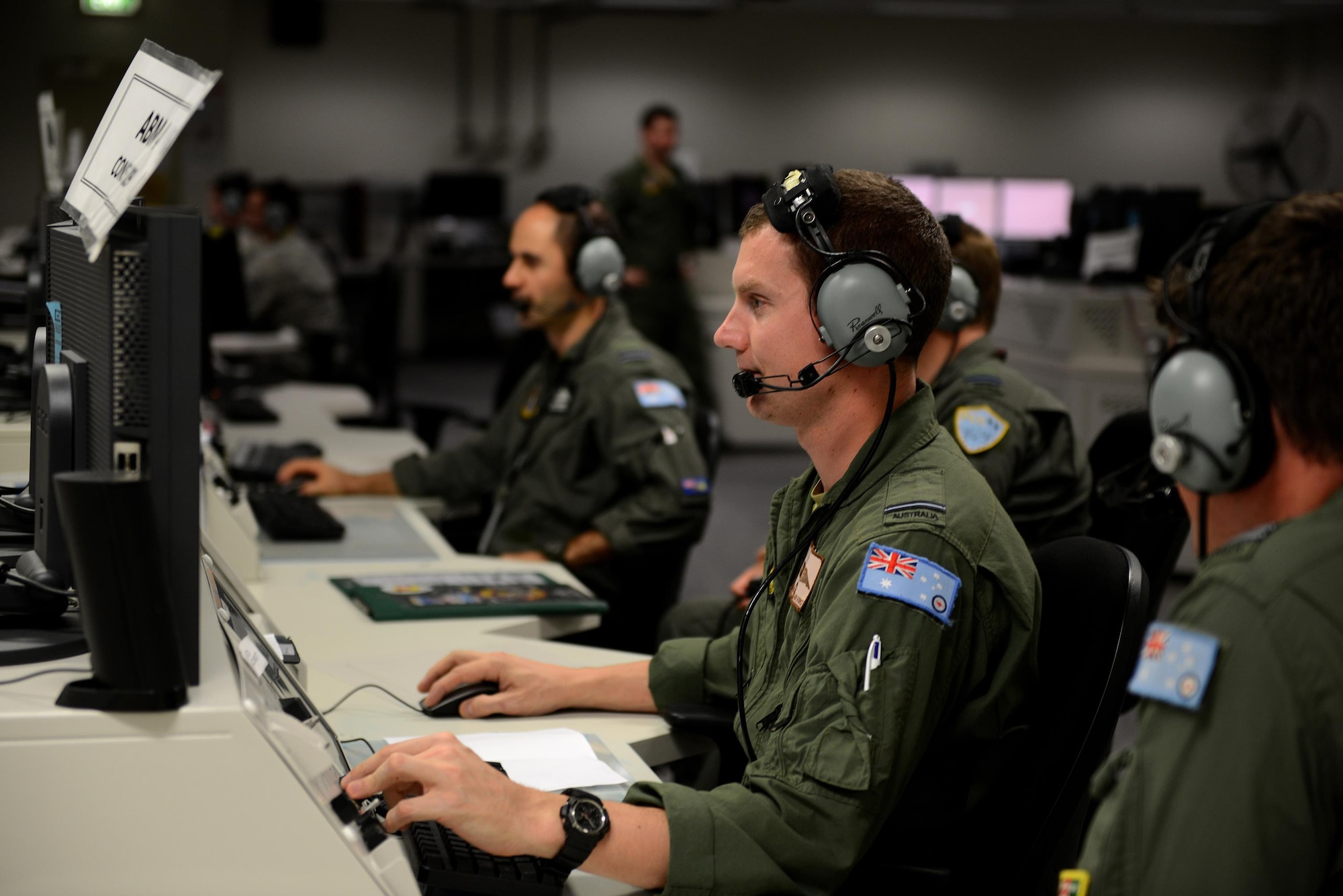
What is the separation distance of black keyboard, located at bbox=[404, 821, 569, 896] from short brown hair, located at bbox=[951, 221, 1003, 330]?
153cm

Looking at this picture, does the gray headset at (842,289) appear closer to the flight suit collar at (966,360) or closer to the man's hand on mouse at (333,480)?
the flight suit collar at (966,360)

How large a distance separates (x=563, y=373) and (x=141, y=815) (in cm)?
186

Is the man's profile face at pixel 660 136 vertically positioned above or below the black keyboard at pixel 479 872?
above

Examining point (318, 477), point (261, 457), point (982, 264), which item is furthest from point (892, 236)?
point (261, 457)

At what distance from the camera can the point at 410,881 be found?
948 millimetres

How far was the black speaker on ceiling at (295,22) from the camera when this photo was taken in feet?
32.4

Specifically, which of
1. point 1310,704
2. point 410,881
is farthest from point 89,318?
point 1310,704

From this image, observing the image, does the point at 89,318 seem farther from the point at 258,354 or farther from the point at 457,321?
the point at 457,321

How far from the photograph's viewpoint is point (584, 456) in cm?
263

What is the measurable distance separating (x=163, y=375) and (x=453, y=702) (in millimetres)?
665

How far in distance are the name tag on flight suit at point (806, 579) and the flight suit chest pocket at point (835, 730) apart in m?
0.13

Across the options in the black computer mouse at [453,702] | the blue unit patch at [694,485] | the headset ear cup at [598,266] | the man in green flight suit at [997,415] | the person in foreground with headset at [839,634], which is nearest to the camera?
the person in foreground with headset at [839,634]

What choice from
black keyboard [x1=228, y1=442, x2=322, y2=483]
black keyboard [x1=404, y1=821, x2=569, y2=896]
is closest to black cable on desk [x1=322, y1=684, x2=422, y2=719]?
black keyboard [x1=404, y1=821, x2=569, y2=896]

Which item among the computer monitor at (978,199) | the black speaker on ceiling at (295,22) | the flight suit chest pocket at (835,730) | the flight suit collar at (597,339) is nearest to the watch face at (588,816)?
the flight suit chest pocket at (835,730)
